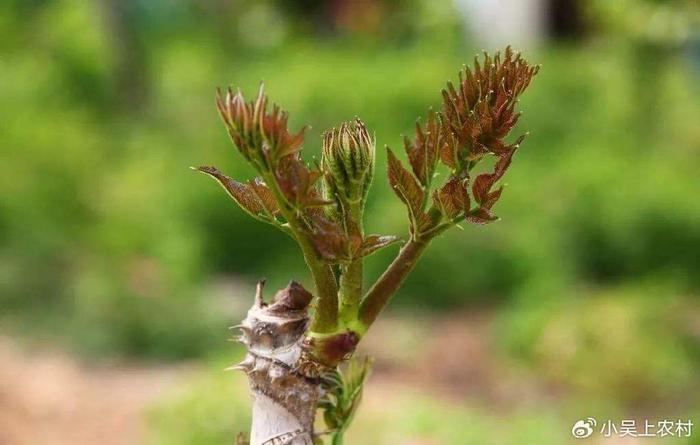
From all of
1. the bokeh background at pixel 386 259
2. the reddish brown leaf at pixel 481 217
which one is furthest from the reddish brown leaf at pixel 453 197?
the bokeh background at pixel 386 259

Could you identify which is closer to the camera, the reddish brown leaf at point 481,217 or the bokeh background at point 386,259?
the reddish brown leaf at point 481,217

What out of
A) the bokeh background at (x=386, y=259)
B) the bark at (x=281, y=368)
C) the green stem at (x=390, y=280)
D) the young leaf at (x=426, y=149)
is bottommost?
the bokeh background at (x=386, y=259)

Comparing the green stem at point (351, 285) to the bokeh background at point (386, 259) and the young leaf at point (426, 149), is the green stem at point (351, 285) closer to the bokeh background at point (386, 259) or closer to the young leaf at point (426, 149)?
the young leaf at point (426, 149)

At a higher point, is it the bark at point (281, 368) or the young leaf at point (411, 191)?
the young leaf at point (411, 191)

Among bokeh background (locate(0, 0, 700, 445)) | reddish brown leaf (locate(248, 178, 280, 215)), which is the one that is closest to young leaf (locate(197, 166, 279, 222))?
reddish brown leaf (locate(248, 178, 280, 215))

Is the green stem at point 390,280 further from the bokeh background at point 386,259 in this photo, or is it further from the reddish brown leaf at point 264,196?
the bokeh background at point 386,259
